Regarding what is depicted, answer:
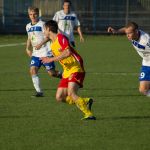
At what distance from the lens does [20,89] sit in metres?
16.4

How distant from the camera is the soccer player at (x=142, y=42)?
12.0m

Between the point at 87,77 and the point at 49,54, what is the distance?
3792mm

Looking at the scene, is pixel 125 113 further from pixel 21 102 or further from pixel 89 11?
pixel 89 11

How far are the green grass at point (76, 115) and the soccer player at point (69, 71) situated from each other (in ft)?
1.04

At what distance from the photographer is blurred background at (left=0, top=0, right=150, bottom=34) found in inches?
1687

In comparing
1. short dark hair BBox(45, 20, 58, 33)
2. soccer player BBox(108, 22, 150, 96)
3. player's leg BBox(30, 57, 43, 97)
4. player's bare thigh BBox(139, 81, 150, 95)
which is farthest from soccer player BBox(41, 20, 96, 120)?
player's leg BBox(30, 57, 43, 97)

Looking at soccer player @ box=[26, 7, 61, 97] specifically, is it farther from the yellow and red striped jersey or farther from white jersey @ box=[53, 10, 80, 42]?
white jersey @ box=[53, 10, 80, 42]

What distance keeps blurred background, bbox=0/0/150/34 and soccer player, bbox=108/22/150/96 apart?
29685 millimetres

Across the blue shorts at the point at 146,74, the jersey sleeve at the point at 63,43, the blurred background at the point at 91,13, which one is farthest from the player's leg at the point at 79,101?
the blurred background at the point at 91,13

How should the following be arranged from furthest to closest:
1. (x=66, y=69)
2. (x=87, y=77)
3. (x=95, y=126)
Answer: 1. (x=87, y=77)
2. (x=66, y=69)
3. (x=95, y=126)

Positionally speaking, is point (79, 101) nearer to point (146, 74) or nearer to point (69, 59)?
point (69, 59)

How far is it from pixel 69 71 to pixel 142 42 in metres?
1.47

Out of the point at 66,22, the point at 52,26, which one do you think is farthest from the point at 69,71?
the point at 66,22

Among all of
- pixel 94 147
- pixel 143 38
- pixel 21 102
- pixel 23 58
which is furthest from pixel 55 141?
pixel 23 58
